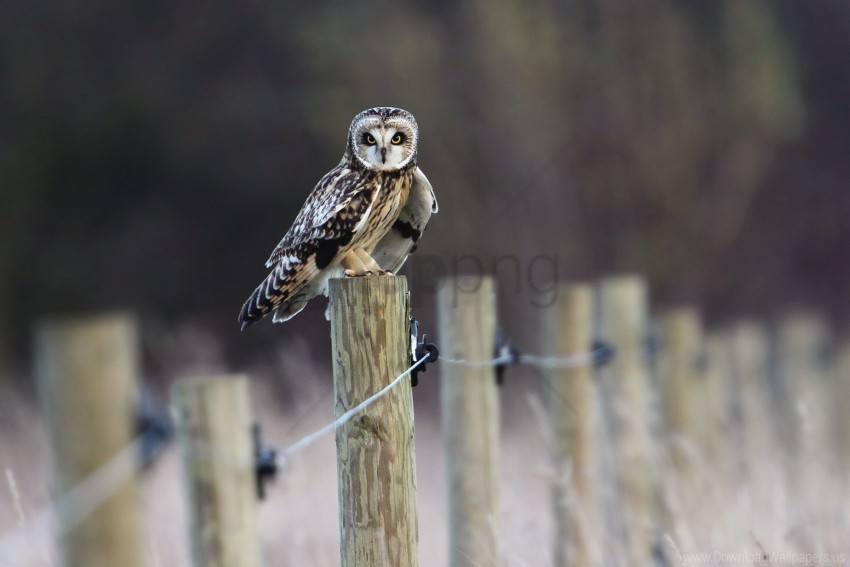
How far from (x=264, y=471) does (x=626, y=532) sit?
225cm

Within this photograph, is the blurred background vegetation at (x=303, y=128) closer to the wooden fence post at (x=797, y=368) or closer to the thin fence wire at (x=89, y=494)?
the wooden fence post at (x=797, y=368)

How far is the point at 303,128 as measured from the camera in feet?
36.7

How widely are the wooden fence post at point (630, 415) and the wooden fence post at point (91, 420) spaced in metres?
2.55

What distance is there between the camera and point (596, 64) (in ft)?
35.6

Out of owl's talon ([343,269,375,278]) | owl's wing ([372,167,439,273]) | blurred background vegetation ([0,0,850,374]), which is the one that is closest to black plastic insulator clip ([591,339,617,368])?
owl's wing ([372,167,439,273])

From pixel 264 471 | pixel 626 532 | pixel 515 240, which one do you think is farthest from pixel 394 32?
pixel 264 471

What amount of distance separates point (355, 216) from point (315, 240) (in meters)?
0.12

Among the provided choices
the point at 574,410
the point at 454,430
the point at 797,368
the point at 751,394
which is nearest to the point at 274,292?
the point at 454,430

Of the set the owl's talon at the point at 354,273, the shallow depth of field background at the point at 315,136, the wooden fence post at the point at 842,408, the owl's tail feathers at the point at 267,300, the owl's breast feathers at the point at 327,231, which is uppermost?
the shallow depth of field background at the point at 315,136

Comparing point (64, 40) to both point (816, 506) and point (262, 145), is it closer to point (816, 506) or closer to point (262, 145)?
point (262, 145)

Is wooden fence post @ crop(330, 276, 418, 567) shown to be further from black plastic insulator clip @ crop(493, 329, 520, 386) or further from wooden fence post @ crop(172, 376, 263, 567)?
black plastic insulator clip @ crop(493, 329, 520, 386)

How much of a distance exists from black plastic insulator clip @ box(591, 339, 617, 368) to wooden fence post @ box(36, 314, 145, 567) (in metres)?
2.45

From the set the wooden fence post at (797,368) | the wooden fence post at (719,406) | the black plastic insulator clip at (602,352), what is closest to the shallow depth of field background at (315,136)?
the wooden fence post at (797,368)

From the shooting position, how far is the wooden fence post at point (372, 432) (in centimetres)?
176
